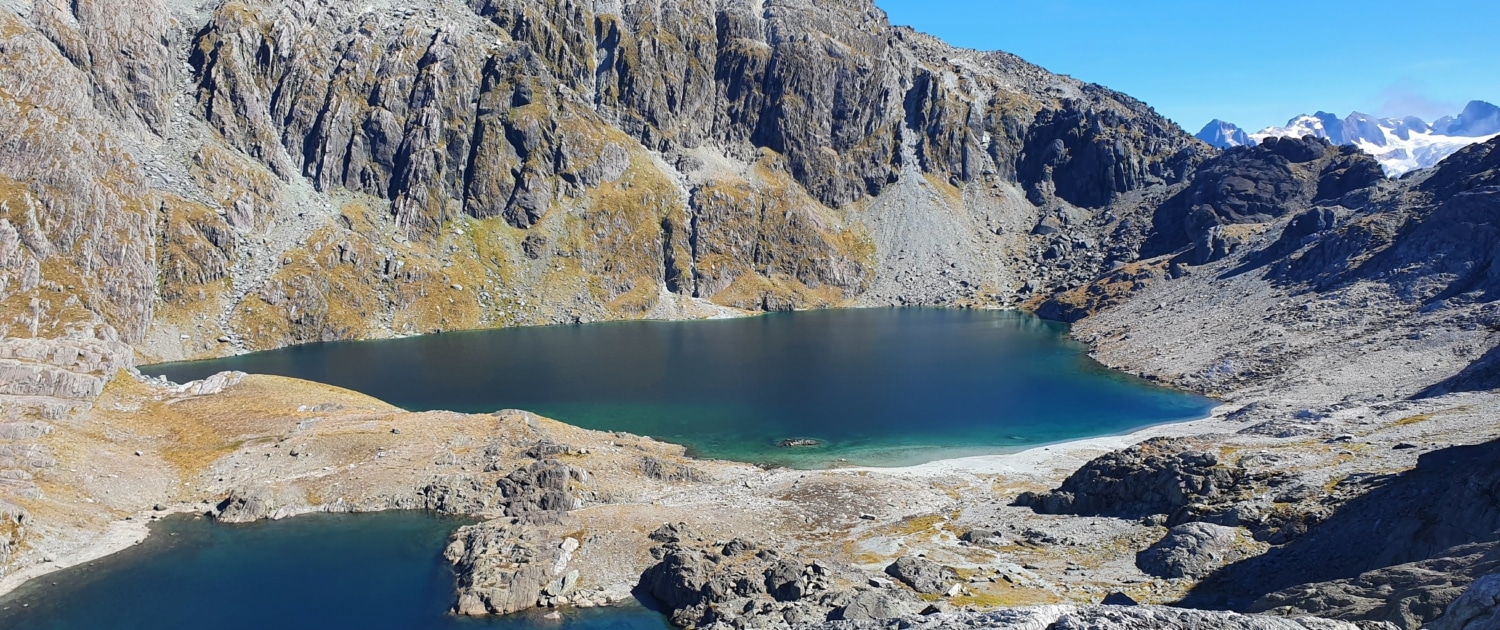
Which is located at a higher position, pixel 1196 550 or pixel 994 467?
pixel 1196 550

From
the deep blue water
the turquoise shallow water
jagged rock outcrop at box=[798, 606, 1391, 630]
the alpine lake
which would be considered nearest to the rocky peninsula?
jagged rock outcrop at box=[798, 606, 1391, 630]

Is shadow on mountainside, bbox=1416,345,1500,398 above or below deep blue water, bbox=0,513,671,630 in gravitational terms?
above

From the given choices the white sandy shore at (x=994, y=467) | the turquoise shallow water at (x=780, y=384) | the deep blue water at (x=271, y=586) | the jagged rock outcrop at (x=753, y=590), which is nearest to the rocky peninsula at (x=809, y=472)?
the jagged rock outcrop at (x=753, y=590)

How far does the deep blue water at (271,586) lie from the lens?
4491cm

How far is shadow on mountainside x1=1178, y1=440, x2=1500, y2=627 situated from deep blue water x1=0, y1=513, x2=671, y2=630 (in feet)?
97.0

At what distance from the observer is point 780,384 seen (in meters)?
115

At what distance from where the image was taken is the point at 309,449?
68812mm

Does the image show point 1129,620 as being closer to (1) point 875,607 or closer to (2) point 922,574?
(1) point 875,607

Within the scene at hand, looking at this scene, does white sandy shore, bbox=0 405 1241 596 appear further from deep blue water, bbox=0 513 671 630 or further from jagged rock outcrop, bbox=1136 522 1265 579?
jagged rock outcrop, bbox=1136 522 1265 579

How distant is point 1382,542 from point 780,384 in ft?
269

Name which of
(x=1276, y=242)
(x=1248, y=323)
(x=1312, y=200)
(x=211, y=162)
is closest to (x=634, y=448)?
(x=1248, y=323)

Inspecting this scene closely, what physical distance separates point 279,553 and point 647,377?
224 ft

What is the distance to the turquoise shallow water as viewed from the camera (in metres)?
88.5

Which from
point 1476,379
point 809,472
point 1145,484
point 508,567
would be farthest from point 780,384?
point 1476,379
